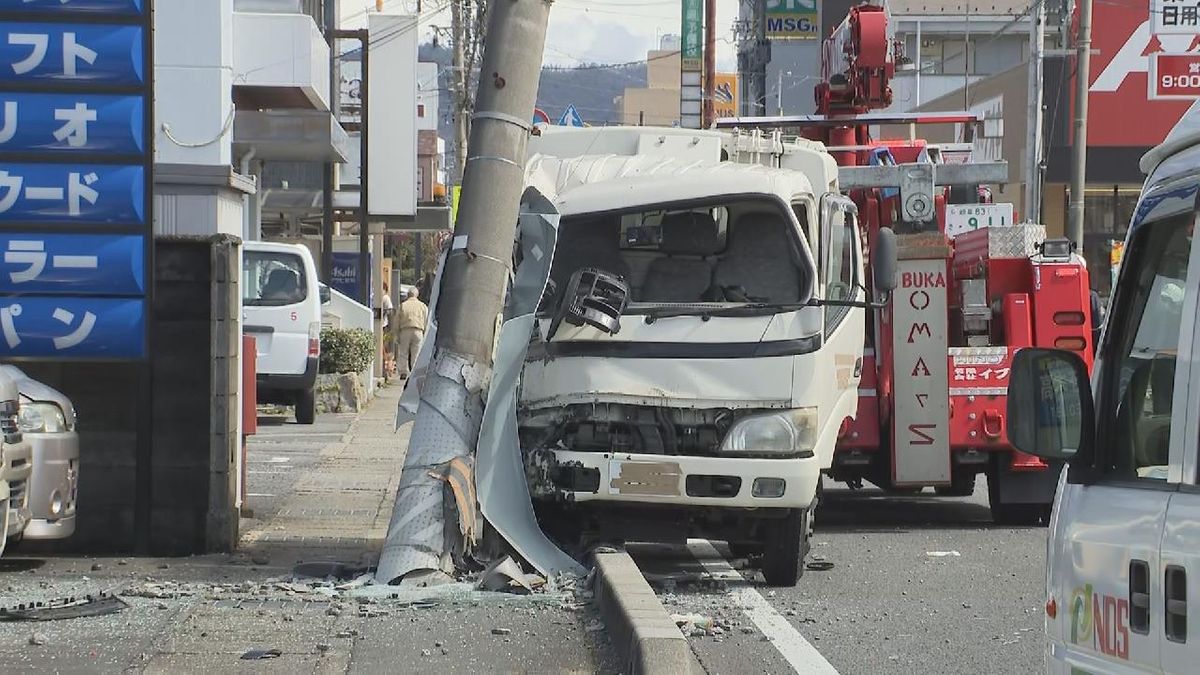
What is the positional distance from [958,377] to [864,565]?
2354mm

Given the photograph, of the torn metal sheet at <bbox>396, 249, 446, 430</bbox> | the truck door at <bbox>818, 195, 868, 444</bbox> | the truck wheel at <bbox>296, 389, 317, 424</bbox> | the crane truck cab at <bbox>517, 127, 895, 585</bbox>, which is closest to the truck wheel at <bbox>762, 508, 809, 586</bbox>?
the crane truck cab at <bbox>517, 127, 895, 585</bbox>

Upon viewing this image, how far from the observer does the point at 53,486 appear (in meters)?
9.84

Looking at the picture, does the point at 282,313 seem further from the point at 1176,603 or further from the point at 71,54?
the point at 1176,603

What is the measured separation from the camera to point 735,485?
32.5 ft

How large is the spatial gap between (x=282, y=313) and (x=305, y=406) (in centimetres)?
146

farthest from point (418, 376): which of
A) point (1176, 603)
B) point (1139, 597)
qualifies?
point (1176, 603)

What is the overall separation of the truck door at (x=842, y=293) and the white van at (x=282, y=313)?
32.6ft

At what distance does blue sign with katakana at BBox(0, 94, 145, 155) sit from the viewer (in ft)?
33.9

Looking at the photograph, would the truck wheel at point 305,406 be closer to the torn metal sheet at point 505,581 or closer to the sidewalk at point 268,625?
A: the sidewalk at point 268,625

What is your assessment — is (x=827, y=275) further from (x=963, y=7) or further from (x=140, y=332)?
(x=963, y=7)

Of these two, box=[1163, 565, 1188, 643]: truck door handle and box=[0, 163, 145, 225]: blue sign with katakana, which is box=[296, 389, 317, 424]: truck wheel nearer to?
box=[0, 163, 145, 225]: blue sign with katakana

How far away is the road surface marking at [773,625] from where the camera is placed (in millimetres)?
8133

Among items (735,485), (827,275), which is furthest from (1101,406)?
(827,275)

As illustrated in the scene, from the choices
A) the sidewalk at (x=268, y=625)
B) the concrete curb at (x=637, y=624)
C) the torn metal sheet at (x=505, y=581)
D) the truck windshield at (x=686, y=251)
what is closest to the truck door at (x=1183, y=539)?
the concrete curb at (x=637, y=624)
